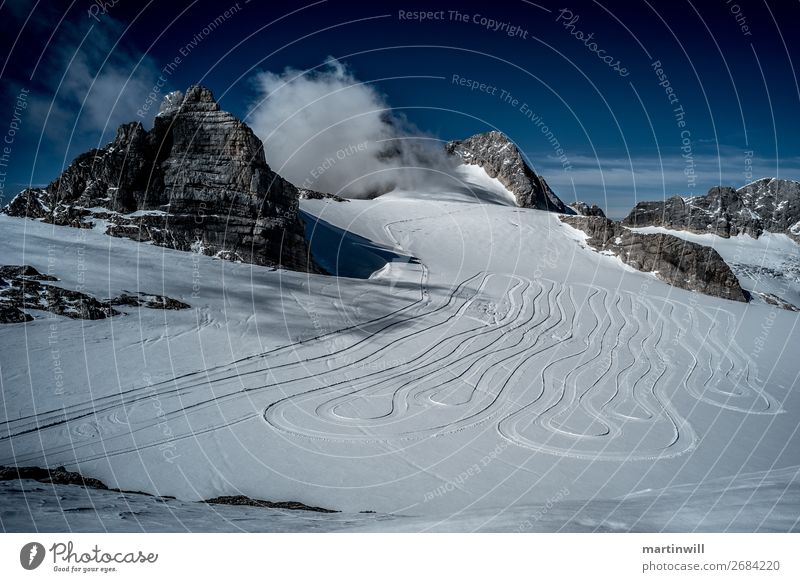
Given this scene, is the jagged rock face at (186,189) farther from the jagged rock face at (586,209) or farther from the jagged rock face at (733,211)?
the jagged rock face at (586,209)

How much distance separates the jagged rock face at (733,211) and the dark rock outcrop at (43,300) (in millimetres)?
54768

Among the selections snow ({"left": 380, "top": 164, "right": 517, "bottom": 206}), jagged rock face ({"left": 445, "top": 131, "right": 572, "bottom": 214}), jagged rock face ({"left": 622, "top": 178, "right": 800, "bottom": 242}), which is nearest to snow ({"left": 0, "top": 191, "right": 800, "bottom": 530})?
snow ({"left": 380, "top": 164, "right": 517, "bottom": 206})

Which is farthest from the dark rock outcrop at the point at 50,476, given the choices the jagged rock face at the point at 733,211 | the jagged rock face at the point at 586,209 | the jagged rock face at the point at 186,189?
the jagged rock face at the point at 586,209

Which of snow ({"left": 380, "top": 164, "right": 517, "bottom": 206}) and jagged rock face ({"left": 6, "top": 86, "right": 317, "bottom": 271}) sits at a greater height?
snow ({"left": 380, "top": 164, "right": 517, "bottom": 206})

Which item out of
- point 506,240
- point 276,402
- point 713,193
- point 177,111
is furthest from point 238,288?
point 713,193

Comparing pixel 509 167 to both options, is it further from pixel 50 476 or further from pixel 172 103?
pixel 50 476

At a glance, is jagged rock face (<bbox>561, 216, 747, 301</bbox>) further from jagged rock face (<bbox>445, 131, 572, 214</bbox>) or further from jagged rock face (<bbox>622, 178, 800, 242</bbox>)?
jagged rock face (<bbox>445, 131, 572, 214</bbox>)

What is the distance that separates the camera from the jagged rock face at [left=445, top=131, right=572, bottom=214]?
200 ft

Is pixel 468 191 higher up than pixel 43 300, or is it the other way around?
pixel 468 191

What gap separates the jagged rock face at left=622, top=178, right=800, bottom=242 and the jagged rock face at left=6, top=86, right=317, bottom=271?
47.4m

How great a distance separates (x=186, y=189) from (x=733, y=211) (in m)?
66.0

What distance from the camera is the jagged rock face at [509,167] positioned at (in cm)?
6109

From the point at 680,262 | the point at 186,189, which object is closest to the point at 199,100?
the point at 186,189

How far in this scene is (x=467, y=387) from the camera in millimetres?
13281
